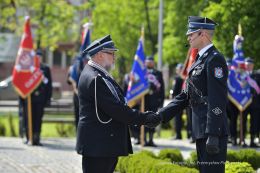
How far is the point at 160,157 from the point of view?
1095cm

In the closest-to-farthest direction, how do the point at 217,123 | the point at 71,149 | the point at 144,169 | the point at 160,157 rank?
the point at 217,123 → the point at 144,169 → the point at 160,157 → the point at 71,149

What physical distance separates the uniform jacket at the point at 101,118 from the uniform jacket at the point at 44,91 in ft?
31.4

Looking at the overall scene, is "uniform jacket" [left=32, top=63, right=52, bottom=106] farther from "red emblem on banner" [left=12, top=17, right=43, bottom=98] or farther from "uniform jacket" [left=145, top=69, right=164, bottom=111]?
"uniform jacket" [left=145, top=69, right=164, bottom=111]

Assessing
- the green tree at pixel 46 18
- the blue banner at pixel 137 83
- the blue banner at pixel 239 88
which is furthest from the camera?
the green tree at pixel 46 18

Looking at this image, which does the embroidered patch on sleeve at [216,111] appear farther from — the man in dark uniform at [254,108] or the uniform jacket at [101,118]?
the man in dark uniform at [254,108]

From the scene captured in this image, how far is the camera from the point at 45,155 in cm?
1353

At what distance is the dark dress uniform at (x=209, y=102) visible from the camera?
6.39 m

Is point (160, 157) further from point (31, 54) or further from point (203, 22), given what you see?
point (31, 54)

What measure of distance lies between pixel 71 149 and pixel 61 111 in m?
13.6

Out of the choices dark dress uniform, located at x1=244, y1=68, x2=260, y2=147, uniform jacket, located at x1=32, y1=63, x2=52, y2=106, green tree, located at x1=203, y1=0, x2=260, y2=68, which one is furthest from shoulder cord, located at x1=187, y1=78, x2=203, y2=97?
dark dress uniform, located at x1=244, y1=68, x2=260, y2=147

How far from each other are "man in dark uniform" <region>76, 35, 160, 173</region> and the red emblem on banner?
9.36 m


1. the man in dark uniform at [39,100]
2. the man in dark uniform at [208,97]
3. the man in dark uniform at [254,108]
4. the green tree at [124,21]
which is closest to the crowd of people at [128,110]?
the man in dark uniform at [208,97]

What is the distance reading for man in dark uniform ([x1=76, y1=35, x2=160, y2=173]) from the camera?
6.48 metres

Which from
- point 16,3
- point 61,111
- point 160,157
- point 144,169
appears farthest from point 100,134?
point 16,3
